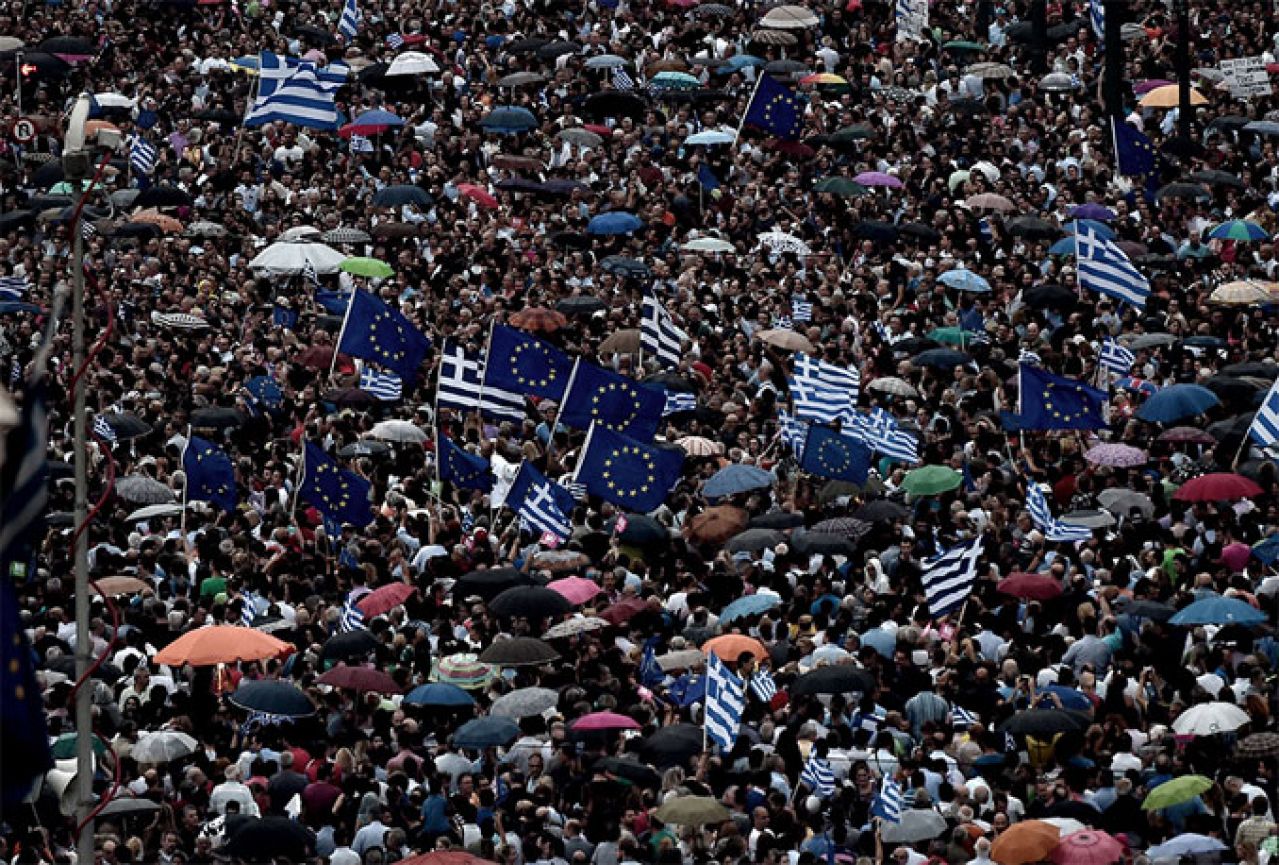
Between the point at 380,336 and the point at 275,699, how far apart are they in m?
7.86

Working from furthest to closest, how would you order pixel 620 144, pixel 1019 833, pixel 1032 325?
1. pixel 620 144
2. pixel 1032 325
3. pixel 1019 833

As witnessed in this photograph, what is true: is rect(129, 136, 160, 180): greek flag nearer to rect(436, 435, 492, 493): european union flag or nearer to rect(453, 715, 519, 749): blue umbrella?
rect(436, 435, 492, 493): european union flag

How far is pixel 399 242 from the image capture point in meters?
37.8

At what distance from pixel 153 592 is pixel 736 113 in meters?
16.7

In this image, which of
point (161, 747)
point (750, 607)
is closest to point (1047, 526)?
point (750, 607)

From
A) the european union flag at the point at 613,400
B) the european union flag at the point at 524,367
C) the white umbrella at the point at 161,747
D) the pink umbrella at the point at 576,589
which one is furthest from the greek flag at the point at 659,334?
the white umbrella at the point at 161,747

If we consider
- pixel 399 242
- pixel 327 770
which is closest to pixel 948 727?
pixel 327 770

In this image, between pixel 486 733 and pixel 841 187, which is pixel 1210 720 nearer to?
pixel 486 733

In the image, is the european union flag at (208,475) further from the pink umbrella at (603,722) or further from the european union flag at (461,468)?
the pink umbrella at (603,722)

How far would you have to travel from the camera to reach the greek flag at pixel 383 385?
Result: 1241 inches

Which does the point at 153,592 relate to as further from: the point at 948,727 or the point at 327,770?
the point at 948,727

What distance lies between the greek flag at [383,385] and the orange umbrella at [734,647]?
27.3 feet

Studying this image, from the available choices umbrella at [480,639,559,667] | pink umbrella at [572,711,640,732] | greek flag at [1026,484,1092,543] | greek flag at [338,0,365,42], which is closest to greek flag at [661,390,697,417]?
greek flag at [1026,484,1092,543]

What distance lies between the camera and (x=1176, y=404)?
2930 cm
